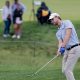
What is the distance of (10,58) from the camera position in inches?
851

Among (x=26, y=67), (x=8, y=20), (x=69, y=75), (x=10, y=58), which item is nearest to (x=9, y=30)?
(x=8, y=20)

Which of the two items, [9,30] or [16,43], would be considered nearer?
[16,43]

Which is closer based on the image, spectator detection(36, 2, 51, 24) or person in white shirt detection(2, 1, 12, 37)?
person in white shirt detection(2, 1, 12, 37)

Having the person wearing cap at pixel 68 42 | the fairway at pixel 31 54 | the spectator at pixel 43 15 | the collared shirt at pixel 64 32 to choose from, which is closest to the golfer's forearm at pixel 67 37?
the person wearing cap at pixel 68 42

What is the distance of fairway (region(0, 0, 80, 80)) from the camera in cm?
1716

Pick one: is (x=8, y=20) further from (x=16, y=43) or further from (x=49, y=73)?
(x=49, y=73)

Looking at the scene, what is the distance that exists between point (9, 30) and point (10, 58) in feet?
10.9

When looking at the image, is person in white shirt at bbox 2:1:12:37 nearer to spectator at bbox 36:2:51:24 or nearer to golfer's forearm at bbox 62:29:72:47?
spectator at bbox 36:2:51:24

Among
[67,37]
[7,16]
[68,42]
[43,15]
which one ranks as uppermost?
[67,37]

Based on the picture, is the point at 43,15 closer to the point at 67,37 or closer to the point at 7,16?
the point at 7,16

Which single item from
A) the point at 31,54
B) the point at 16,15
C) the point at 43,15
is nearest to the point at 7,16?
the point at 16,15

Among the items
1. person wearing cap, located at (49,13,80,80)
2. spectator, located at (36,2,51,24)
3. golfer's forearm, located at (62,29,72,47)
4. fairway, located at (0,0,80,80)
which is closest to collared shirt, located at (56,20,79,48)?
person wearing cap, located at (49,13,80,80)

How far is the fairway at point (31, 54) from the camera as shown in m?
17.2

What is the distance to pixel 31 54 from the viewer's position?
22141 mm
